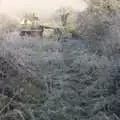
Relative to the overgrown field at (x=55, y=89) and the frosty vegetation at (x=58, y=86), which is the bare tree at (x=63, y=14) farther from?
the overgrown field at (x=55, y=89)

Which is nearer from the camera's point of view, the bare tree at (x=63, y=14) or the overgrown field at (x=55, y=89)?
the overgrown field at (x=55, y=89)

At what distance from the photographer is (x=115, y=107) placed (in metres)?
6.61

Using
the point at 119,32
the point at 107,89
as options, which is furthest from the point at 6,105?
the point at 119,32

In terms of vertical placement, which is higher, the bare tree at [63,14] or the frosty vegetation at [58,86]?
the bare tree at [63,14]

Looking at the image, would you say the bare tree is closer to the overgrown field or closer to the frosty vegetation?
the frosty vegetation

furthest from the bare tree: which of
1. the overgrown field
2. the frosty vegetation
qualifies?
the overgrown field

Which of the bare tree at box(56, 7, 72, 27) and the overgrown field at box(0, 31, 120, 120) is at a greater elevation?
the bare tree at box(56, 7, 72, 27)

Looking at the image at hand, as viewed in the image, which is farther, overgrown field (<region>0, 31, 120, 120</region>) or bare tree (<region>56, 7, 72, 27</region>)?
bare tree (<region>56, 7, 72, 27</region>)

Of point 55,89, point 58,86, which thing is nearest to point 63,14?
point 58,86

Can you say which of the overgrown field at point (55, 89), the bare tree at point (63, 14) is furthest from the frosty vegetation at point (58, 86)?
the bare tree at point (63, 14)

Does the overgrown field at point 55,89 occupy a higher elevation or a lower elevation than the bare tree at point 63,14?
lower

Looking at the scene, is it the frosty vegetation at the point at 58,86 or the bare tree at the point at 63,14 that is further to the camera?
the bare tree at the point at 63,14

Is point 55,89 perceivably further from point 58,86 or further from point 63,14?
point 63,14

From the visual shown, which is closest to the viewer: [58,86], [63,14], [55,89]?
[55,89]
